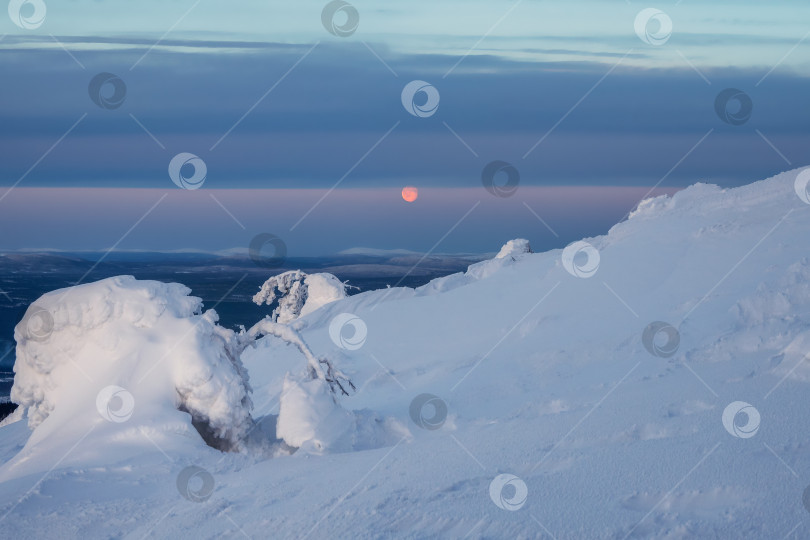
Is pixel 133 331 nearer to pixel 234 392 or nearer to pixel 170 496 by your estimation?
pixel 234 392

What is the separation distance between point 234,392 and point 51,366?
2.49 m

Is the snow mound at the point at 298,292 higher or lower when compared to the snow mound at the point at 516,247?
higher

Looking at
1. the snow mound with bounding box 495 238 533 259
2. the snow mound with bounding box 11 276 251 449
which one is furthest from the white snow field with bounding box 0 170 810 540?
the snow mound with bounding box 495 238 533 259

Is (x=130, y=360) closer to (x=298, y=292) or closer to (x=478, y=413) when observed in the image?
(x=478, y=413)

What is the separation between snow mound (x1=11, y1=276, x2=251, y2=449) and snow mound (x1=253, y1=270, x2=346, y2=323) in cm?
1627

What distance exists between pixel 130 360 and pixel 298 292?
19.0 metres

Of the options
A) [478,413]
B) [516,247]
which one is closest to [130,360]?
[478,413]

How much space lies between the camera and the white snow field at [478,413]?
613cm

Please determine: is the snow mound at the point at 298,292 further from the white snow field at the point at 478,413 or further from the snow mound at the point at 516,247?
the white snow field at the point at 478,413

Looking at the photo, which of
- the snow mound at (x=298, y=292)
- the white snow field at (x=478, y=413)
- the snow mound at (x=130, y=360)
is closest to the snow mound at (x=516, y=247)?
the snow mound at (x=298, y=292)

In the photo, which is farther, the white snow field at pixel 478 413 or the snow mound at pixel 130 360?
the snow mound at pixel 130 360

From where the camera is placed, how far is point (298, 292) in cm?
2872

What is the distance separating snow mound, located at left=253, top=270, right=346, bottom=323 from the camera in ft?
89.5

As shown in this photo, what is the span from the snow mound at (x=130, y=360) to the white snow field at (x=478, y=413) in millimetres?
27
